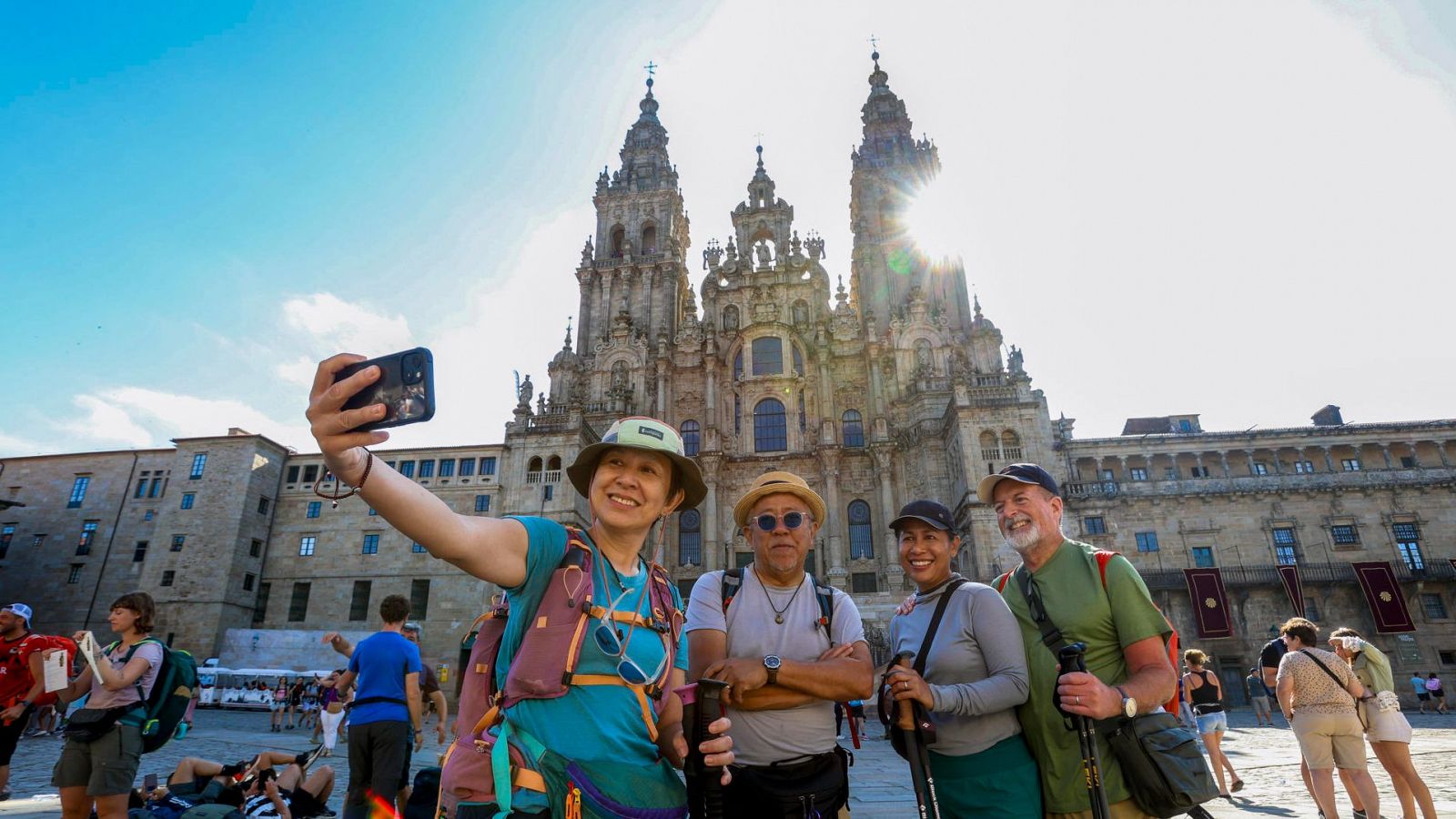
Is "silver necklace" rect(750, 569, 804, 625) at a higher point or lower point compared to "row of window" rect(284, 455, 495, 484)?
lower

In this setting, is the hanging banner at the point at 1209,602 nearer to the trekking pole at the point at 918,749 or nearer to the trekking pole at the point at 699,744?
the trekking pole at the point at 918,749

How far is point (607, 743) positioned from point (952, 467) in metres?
28.9

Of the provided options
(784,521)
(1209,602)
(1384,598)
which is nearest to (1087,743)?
(784,521)

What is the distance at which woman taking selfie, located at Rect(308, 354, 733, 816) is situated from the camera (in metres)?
1.82

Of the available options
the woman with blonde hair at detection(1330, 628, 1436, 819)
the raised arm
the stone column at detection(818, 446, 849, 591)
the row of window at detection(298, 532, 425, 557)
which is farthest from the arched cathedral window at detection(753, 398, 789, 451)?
the raised arm

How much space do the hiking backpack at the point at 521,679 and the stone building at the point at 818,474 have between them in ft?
74.9

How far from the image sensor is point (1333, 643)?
6.54m

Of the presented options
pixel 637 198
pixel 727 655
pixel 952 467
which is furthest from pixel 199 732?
pixel 637 198

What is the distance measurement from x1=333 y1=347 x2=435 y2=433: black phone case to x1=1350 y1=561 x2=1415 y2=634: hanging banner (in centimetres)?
3552

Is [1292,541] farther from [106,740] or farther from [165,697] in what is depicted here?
[106,740]

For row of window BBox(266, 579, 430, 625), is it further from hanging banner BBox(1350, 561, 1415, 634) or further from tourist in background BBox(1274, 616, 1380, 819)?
hanging banner BBox(1350, 561, 1415, 634)

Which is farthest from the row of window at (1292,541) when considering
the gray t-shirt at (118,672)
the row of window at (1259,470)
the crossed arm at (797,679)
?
the gray t-shirt at (118,672)

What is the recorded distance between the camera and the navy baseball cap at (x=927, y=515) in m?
3.67

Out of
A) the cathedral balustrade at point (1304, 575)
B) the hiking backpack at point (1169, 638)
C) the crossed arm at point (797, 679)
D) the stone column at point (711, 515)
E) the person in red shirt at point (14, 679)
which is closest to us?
the crossed arm at point (797, 679)
